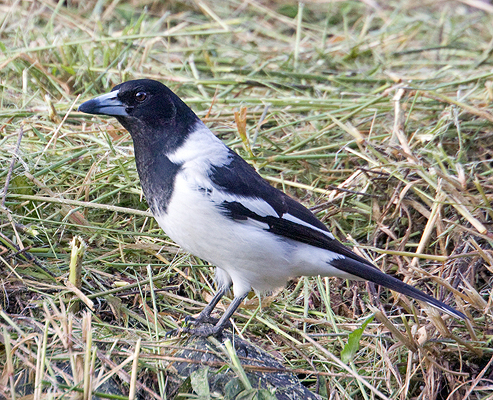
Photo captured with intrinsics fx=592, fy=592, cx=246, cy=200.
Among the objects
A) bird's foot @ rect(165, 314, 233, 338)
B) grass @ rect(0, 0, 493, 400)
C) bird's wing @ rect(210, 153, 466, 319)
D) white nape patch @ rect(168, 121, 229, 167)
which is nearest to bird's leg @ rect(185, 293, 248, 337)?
bird's foot @ rect(165, 314, 233, 338)

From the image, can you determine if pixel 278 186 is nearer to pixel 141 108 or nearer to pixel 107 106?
pixel 141 108

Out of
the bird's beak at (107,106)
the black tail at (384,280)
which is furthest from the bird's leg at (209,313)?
the bird's beak at (107,106)

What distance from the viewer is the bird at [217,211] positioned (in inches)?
113

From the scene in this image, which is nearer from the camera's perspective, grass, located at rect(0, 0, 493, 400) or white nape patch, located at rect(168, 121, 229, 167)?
grass, located at rect(0, 0, 493, 400)

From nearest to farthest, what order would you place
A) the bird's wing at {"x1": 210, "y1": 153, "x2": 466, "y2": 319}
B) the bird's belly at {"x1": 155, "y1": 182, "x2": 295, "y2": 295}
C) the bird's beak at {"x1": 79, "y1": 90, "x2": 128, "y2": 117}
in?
the bird's belly at {"x1": 155, "y1": 182, "x2": 295, "y2": 295}
the bird's wing at {"x1": 210, "y1": 153, "x2": 466, "y2": 319}
the bird's beak at {"x1": 79, "y1": 90, "x2": 128, "y2": 117}

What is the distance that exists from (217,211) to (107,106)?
2.64 ft

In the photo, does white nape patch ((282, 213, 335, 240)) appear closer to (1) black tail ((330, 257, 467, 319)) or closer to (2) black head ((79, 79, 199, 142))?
(1) black tail ((330, 257, 467, 319))

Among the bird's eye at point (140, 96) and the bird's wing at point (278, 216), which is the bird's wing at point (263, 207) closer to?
the bird's wing at point (278, 216)

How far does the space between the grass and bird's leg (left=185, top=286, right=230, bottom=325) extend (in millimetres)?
117

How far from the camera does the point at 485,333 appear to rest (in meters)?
3.06

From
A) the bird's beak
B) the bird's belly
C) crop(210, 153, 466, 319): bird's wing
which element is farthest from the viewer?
the bird's beak

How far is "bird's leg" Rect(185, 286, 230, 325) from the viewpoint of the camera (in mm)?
3129

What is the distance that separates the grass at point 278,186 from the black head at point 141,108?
0.68 meters

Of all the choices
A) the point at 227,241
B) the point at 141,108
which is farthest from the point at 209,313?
the point at 141,108
